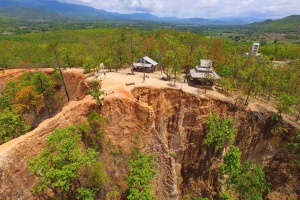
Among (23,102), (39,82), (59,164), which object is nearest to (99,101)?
(59,164)

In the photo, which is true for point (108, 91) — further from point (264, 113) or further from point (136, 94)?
point (264, 113)

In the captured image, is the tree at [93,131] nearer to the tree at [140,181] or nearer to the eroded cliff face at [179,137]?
the eroded cliff face at [179,137]

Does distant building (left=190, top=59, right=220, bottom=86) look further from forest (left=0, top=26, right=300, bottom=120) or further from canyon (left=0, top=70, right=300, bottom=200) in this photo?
canyon (left=0, top=70, right=300, bottom=200)

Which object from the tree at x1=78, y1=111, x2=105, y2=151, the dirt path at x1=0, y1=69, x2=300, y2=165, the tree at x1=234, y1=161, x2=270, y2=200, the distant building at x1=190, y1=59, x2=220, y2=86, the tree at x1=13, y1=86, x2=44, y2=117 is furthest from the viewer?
the distant building at x1=190, y1=59, x2=220, y2=86

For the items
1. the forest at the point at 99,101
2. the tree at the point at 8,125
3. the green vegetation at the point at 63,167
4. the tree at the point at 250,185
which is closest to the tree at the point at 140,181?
the forest at the point at 99,101

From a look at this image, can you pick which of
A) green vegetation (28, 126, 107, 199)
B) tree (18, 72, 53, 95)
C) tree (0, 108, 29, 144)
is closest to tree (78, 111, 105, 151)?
green vegetation (28, 126, 107, 199)

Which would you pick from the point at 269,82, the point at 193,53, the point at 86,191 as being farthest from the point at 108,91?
the point at 269,82

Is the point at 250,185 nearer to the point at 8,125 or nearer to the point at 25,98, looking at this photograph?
the point at 8,125
